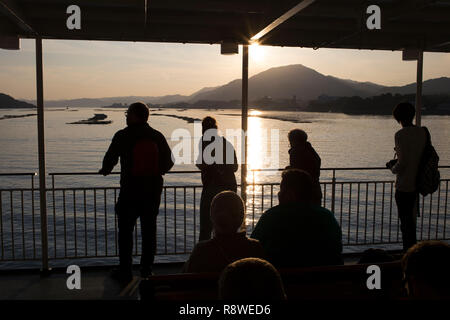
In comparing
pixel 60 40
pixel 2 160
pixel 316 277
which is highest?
pixel 60 40

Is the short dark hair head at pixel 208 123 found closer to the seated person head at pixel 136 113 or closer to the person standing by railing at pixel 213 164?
the person standing by railing at pixel 213 164

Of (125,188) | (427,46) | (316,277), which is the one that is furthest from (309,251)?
(427,46)

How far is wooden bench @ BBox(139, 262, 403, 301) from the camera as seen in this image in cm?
171

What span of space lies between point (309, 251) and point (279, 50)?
11.4 feet

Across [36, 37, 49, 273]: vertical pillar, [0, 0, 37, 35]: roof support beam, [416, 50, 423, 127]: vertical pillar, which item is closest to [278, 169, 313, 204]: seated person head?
[0, 0, 37, 35]: roof support beam

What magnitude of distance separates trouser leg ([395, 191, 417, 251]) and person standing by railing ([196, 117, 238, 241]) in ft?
5.57

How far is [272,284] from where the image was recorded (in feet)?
3.87

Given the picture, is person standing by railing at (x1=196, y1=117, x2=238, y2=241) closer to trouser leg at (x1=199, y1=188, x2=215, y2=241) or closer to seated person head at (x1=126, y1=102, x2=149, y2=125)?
trouser leg at (x1=199, y1=188, x2=215, y2=241)

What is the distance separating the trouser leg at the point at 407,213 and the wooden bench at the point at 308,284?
2.54 metres

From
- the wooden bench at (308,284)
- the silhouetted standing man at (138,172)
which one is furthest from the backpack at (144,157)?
the wooden bench at (308,284)

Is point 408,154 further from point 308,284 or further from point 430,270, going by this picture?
point 430,270

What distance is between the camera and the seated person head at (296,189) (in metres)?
2.32
